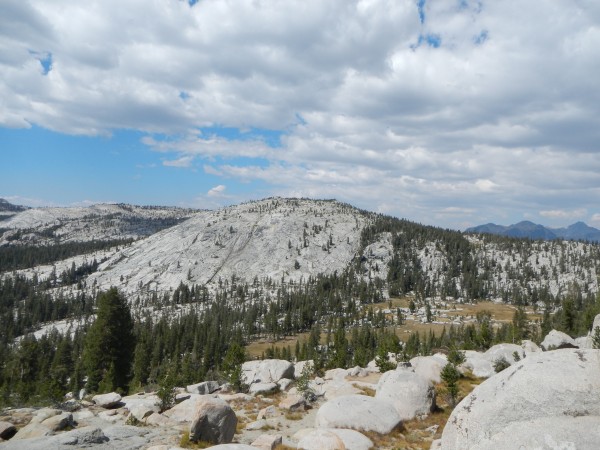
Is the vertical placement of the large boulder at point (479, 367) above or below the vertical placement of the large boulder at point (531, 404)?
below

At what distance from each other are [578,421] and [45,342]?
17042cm

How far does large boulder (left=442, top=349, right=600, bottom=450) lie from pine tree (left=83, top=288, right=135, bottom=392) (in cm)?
5217

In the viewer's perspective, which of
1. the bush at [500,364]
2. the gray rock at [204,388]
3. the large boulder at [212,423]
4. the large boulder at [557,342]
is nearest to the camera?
the large boulder at [212,423]

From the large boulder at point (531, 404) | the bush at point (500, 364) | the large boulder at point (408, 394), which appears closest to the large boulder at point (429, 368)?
the bush at point (500, 364)

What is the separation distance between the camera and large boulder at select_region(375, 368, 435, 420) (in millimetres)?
29094

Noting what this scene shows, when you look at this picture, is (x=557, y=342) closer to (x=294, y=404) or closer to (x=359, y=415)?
(x=294, y=404)

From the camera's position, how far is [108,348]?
179 ft

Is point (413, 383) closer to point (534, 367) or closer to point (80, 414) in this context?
point (534, 367)

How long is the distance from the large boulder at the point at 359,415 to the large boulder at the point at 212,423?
Answer: 6757 mm

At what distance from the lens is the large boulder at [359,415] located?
82.6 ft

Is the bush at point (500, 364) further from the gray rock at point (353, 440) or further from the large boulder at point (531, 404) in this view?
the large boulder at point (531, 404)

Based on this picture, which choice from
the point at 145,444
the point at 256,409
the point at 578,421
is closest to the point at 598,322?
the point at 256,409

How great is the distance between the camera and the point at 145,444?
2188cm

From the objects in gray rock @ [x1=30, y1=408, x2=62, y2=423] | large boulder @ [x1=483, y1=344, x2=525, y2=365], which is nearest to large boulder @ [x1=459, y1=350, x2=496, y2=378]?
large boulder @ [x1=483, y1=344, x2=525, y2=365]
